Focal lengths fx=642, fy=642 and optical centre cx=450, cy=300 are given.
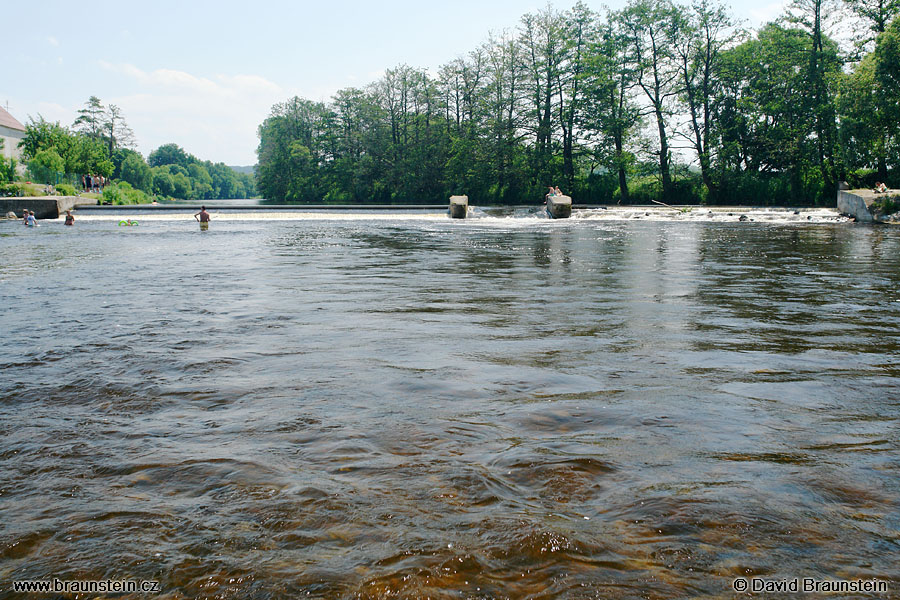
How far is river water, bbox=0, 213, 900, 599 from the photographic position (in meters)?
2.83

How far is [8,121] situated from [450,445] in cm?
11285

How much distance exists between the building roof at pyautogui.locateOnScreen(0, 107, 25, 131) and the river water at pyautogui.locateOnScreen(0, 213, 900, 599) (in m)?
101

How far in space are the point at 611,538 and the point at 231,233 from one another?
28216 mm

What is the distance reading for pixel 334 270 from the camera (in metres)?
14.9

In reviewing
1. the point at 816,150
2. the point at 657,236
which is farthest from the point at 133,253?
the point at 816,150

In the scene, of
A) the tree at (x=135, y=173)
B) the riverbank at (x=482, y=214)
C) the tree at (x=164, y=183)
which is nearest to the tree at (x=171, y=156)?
the tree at (x=164, y=183)

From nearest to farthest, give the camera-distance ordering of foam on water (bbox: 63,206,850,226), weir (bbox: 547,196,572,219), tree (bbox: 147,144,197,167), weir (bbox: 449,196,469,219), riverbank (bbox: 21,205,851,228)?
foam on water (bbox: 63,206,850,226), riverbank (bbox: 21,205,851,228), weir (bbox: 547,196,572,219), weir (bbox: 449,196,469,219), tree (bbox: 147,144,197,167)

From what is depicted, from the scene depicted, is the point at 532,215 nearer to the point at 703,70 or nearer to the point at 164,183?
the point at 703,70

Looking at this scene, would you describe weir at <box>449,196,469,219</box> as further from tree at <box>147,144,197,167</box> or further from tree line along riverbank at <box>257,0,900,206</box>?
tree at <box>147,144,197,167</box>

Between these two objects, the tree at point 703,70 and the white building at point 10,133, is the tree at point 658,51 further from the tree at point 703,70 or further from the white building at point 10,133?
the white building at point 10,133

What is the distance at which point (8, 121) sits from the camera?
93.1 m

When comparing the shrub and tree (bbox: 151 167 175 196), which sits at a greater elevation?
tree (bbox: 151 167 175 196)

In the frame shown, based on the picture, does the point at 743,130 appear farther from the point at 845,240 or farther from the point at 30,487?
the point at 30,487

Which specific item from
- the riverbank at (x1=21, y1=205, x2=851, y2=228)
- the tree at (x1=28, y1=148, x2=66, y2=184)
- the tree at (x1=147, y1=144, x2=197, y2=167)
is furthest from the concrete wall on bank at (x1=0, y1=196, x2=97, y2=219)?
the tree at (x1=147, y1=144, x2=197, y2=167)
